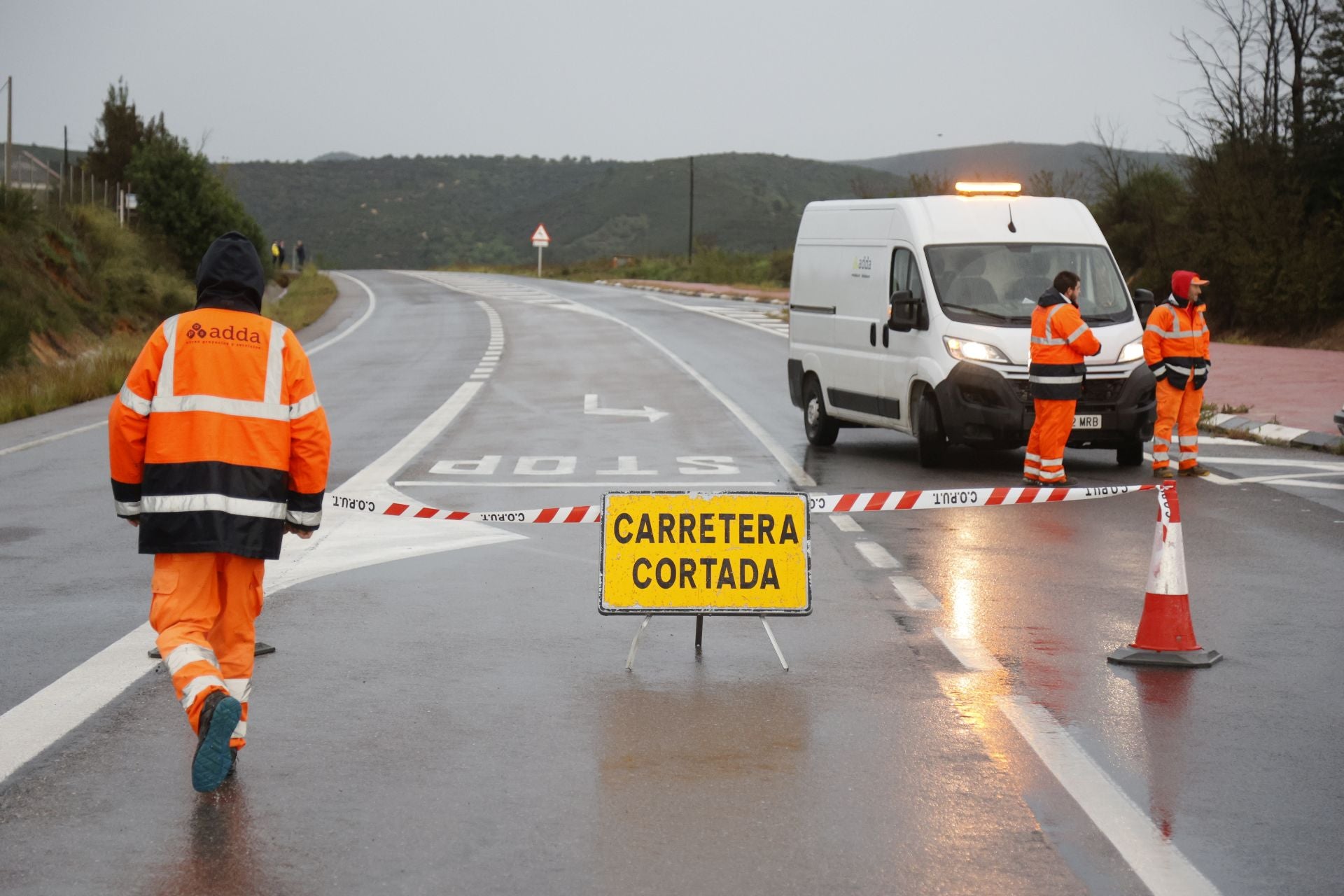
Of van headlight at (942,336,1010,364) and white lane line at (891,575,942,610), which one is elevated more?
van headlight at (942,336,1010,364)

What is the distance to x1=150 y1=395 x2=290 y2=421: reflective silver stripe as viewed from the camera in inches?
216

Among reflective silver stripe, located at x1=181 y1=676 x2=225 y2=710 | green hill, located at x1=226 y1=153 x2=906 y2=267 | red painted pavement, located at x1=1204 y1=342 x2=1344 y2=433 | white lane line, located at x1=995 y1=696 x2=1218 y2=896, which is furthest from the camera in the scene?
green hill, located at x1=226 y1=153 x2=906 y2=267

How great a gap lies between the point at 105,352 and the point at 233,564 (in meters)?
23.2

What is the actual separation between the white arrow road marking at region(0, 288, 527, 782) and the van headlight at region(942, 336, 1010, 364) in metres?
4.83

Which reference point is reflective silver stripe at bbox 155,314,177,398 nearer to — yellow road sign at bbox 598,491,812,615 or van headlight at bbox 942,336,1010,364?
yellow road sign at bbox 598,491,812,615

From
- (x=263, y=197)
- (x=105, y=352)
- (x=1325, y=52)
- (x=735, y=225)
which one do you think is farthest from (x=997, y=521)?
(x=263, y=197)

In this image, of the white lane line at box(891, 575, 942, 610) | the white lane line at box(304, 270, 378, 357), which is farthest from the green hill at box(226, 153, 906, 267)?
the white lane line at box(891, 575, 942, 610)

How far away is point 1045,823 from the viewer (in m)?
5.06

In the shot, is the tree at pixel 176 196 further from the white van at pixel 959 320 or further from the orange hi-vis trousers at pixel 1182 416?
the orange hi-vis trousers at pixel 1182 416

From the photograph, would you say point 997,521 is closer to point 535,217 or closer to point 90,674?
point 90,674

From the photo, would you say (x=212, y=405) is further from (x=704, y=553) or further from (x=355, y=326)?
(x=355, y=326)

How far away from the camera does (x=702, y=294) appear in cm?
5612

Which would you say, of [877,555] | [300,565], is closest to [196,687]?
[300,565]

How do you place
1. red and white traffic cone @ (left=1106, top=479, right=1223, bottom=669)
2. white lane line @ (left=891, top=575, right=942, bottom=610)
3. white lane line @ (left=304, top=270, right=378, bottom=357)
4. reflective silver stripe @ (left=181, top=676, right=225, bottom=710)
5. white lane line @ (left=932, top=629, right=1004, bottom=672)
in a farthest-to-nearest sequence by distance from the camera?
white lane line @ (left=304, top=270, right=378, bottom=357)
white lane line @ (left=891, top=575, right=942, bottom=610)
red and white traffic cone @ (left=1106, top=479, right=1223, bottom=669)
white lane line @ (left=932, top=629, right=1004, bottom=672)
reflective silver stripe @ (left=181, top=676, right=225, bottom=710)
